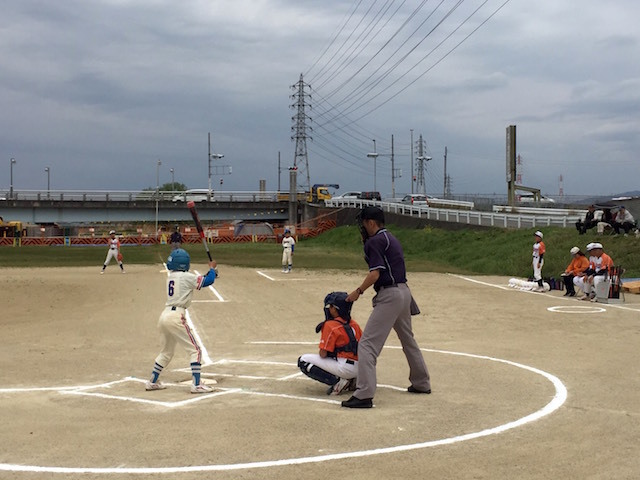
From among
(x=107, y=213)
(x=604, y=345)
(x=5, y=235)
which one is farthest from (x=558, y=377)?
(x=107, y=213)

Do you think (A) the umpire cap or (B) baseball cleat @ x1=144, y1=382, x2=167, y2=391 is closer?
(A) the umpire cap

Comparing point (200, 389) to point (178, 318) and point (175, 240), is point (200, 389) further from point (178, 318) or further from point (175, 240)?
point (175, 240)

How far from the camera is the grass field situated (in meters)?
29.2

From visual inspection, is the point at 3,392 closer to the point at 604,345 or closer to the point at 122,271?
the point at 604,345

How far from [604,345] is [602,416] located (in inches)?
216

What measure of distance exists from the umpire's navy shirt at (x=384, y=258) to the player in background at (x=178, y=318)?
2225mm

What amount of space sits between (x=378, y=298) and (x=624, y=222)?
25815mm

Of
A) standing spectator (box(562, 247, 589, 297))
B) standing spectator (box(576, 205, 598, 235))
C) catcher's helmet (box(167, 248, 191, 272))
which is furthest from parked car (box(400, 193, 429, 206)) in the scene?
catcher's helmet (box(167, 248, 191, 272))

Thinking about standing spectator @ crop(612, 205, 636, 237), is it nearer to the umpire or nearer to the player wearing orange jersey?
the player wearing orange jersey

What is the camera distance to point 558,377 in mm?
9391

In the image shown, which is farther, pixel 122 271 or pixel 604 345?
pixel 122 271

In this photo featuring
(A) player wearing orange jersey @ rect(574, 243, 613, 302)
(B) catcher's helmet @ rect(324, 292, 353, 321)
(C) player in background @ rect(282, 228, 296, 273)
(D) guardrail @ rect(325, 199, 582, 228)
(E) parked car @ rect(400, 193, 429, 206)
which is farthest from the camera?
(E) parked car @ rect(400, 193, 429, 206)

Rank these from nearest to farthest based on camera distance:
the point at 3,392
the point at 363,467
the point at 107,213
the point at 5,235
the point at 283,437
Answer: the point at 363,467
the point at 283,437
the point at 3,392
the point at 5,235
the point at 107,213

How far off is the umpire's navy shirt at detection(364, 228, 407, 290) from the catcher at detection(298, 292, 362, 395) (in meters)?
0.68
